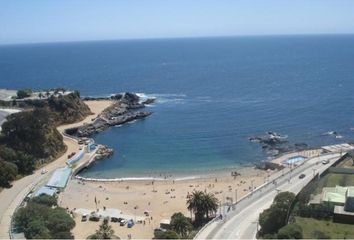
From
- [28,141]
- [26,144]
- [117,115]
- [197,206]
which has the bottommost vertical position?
[197,206]

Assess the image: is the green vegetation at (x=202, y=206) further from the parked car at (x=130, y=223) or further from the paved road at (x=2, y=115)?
the paved road at (x=2, y=115)

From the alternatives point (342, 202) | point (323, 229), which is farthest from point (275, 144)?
point (323, 229)

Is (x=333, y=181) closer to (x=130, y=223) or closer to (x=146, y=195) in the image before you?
(x=130, y=223)

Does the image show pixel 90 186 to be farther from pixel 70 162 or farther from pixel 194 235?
pixel 194 235

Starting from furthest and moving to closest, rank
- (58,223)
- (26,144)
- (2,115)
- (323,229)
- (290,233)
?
1. (2,115)
2. (26,144)
3. (58,223)
4. (323,229)
5. (290,233)

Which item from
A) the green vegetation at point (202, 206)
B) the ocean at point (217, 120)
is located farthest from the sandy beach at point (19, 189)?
the green vegetation at point (202, 206)

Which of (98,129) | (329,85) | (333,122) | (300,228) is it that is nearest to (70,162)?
(98,129)
